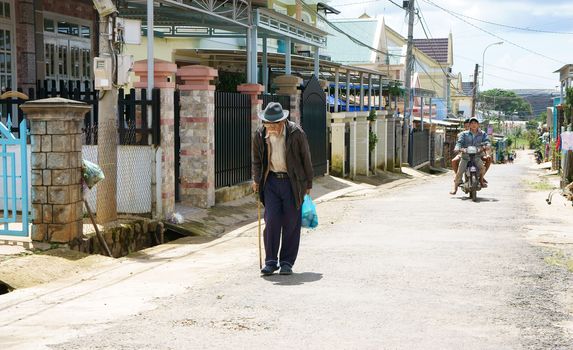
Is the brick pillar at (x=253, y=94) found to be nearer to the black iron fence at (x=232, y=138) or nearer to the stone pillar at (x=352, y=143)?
the black iron fence at (x=232, y=138)

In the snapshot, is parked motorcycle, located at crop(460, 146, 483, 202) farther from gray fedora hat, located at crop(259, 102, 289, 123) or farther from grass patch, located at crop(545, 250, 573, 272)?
gray fedora hat, located at crop(259, 102, 289, 123)

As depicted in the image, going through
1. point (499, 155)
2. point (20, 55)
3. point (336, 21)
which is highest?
point (336, 21)

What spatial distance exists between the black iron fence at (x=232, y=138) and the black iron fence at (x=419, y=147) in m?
22.8

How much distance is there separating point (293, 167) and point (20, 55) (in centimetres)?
811

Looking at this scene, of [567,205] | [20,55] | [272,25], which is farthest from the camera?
[272,25]

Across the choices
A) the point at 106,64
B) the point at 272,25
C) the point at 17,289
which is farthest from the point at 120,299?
the point at 272,25

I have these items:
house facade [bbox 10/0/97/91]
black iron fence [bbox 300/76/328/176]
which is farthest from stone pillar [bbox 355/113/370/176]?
house facade [bbox 10/0/97/91]

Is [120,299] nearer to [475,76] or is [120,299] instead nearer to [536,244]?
[536,244]

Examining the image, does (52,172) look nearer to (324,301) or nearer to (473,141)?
(324,301)

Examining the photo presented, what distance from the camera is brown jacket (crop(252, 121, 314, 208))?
8141 mm

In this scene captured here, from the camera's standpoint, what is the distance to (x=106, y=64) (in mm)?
11078

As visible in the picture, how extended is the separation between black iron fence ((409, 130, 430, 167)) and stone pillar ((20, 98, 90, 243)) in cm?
3021

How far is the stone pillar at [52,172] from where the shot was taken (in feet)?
30.3

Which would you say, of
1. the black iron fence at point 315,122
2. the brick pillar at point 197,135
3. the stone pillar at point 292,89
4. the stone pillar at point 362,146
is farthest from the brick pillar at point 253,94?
the stone pillar at point 362,146
